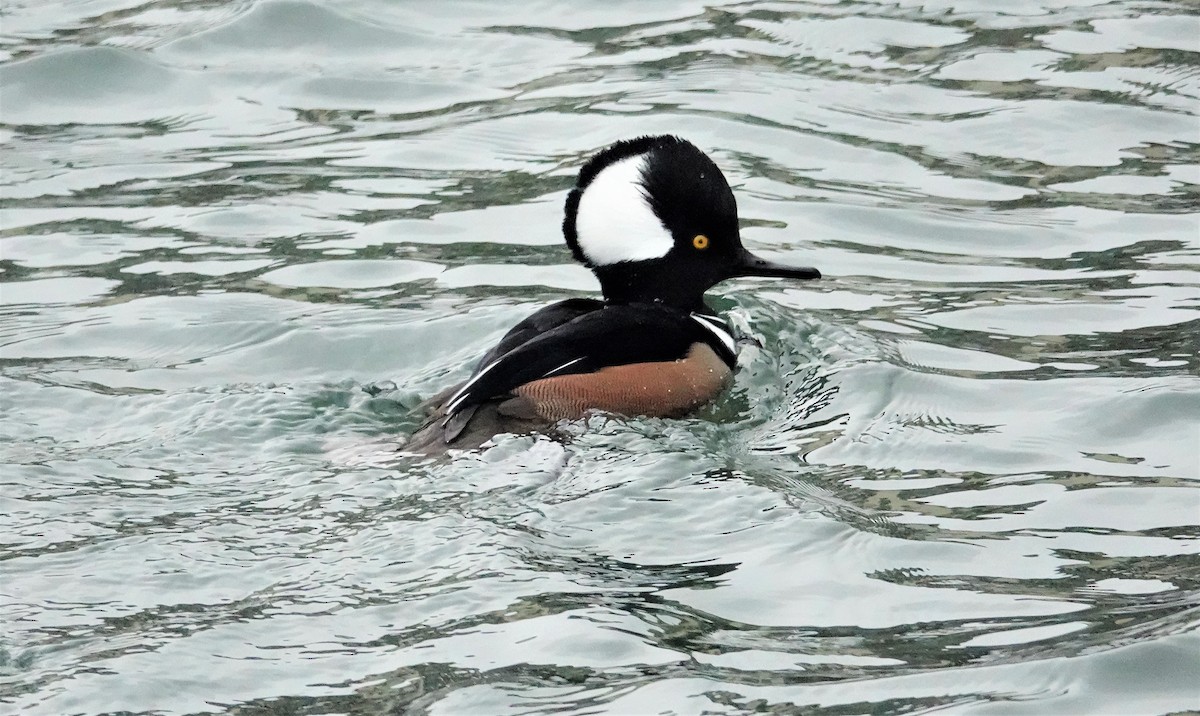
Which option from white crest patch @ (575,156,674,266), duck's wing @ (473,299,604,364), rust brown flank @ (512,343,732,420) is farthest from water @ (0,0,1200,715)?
white crest patch @ (575,156,674,266)

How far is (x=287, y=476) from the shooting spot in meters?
5.27

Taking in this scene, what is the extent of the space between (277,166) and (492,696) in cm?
539

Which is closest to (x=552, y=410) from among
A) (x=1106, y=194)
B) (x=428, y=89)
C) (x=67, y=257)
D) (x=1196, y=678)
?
(x=1196, y=678)

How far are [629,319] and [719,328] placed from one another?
0.59 metres

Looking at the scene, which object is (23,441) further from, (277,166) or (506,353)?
(277,166)

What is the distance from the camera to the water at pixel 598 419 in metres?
4.05

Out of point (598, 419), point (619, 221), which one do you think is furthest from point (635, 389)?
point (619, 221)

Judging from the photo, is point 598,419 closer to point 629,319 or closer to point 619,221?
point 629,319

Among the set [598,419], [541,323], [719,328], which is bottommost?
[598,419]

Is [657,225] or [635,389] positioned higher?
[657,225]

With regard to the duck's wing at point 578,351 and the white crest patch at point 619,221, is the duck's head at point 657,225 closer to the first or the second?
the white crest patch at point 619,221

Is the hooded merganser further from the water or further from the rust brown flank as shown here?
the water

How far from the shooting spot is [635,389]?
224 inches

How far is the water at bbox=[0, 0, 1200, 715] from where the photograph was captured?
159 inches
